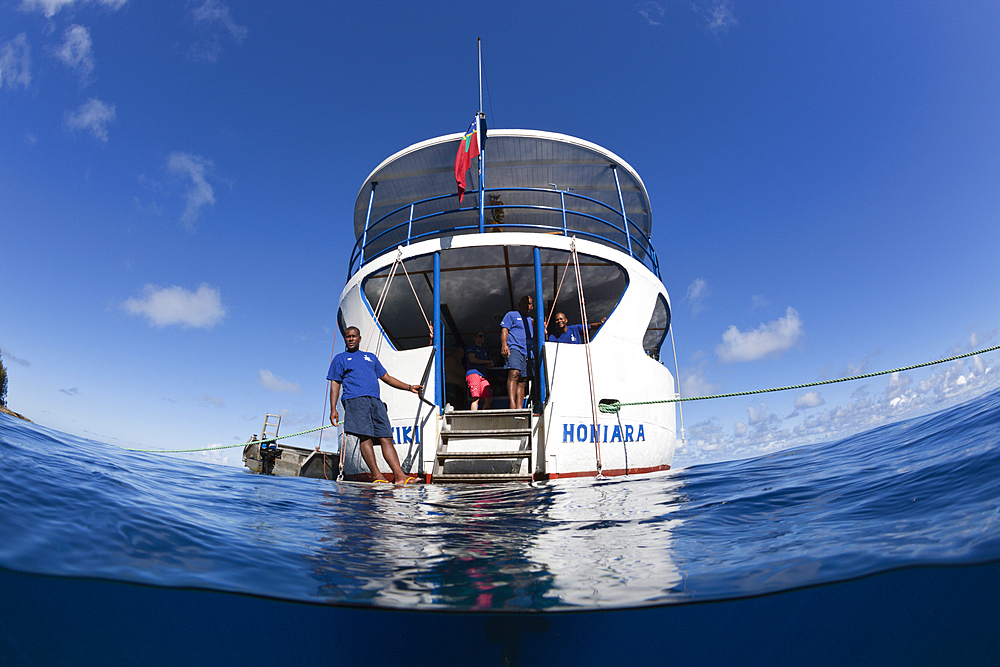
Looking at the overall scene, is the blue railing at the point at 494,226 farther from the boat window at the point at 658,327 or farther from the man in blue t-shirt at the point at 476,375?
the man in blue t-shirt at the point at 476,375

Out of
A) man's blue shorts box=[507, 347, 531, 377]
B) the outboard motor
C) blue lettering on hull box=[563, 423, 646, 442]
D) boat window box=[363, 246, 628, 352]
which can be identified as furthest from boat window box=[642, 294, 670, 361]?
the outboard motor

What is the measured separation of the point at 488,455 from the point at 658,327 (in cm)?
610

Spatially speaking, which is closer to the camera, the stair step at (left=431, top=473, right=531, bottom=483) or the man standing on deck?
the stair step at (left=431, top=473, right=531, bottom=483)

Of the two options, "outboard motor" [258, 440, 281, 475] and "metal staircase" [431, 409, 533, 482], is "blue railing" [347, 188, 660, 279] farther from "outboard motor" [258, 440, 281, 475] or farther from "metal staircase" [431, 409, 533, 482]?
"outboard motor" [258, 440, 281, 475]

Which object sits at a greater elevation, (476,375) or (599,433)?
(476,375)

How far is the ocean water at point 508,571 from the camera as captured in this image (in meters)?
2.29

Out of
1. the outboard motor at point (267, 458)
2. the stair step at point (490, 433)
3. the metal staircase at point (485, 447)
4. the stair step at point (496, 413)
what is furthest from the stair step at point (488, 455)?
the outboard motor at point (267, 458)

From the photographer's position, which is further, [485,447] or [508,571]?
[485,447]

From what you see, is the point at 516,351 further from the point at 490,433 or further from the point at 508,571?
the point at 508,571

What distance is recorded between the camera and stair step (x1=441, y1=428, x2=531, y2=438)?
581 cm

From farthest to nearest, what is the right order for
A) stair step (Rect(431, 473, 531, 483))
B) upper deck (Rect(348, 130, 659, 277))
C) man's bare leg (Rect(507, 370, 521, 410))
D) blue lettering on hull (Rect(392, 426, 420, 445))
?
upper deck (Rect(348, 130, 659, 277)) < man's bare leg (Rect(507, 370, 521, 410)) < blue lettering on hull (Rect(392, 426, 420, 445)) < stair step (Rect(431, 473, 531, 483))

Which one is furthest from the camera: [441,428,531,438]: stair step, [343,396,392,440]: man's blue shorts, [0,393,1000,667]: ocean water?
[441,428,531,438]: stair step

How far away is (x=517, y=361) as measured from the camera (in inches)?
256

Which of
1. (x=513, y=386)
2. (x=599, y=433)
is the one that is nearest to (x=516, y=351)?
(x=513, y=386)
